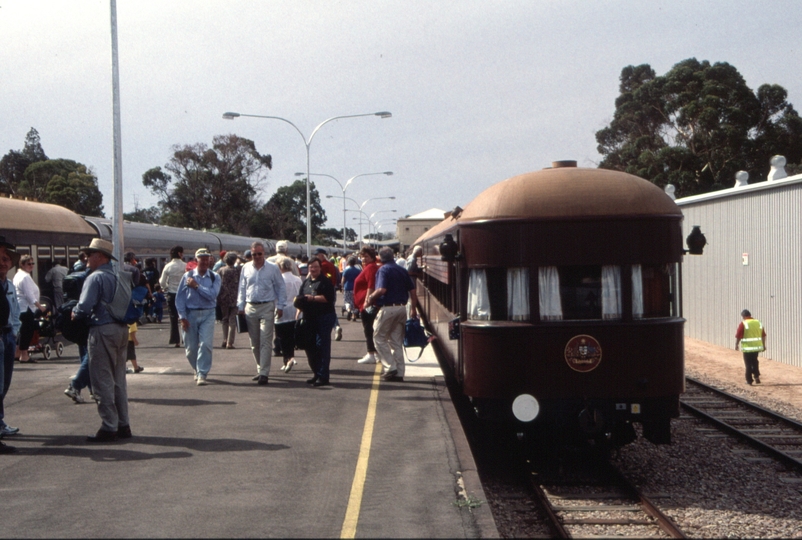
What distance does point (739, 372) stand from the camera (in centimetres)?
1914

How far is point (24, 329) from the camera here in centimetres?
1068

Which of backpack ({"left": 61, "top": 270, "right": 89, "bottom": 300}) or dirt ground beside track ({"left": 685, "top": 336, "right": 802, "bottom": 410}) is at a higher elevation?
backpack ({"left": 61, "top": 270, "right": 89, "bottom": 300})

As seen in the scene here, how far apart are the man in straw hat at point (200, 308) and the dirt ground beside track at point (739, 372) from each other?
383 inches

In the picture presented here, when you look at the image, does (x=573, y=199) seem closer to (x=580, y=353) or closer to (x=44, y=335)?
(x=580, y=353)

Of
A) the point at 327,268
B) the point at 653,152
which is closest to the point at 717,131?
the point at 653,152

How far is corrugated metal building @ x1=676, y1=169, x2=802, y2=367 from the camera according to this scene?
1949 centimetres

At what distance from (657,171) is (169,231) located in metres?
28.1

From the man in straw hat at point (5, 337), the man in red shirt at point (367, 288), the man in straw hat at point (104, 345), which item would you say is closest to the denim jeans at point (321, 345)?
the man in red shirt at point (367, 288)

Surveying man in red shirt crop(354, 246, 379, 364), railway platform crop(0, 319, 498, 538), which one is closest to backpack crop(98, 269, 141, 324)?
railway platform crop(0, 319, 498, 538)

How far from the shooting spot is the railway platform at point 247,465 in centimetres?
561

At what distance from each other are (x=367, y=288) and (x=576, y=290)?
18.1ft

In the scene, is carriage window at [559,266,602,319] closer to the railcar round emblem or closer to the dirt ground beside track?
the railcar round emblem

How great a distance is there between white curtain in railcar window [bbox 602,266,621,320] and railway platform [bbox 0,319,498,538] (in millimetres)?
1803

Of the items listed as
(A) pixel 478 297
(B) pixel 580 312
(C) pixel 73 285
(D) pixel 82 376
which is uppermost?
(C) pixel 73 285
